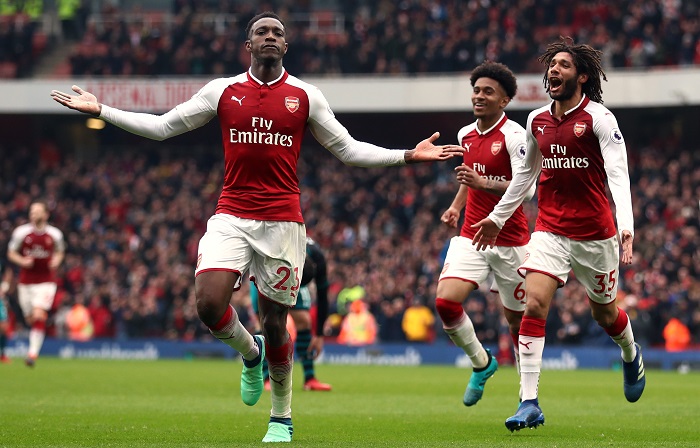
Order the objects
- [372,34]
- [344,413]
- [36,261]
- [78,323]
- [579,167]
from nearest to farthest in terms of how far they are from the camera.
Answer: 1. [579,167]
2. [344,413]
3. [36,261]
4. [78,323]
5. [372,34]

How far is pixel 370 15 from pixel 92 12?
955 centimetres

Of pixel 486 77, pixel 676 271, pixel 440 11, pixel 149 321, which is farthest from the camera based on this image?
pixel 440 11

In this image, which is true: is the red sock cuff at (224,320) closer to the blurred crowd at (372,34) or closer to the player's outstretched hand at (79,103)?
the player's outstretched hand at (79,103)

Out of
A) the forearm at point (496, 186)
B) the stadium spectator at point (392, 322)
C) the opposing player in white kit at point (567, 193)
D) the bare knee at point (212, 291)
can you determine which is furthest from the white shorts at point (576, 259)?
the stadium spectator at point (392, 322)

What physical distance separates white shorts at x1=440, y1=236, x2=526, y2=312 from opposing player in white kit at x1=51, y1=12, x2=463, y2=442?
267 centimetres

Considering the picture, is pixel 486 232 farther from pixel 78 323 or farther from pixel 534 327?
pixel 78 323

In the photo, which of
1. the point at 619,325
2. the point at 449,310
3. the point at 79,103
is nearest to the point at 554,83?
the point at 619,325

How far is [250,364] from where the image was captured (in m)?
9.04

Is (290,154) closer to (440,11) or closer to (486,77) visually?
(486,77)

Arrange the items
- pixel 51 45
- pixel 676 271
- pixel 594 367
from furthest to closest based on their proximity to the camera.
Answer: pixel 51 45 → pixel 676 271 → pixel 594 367

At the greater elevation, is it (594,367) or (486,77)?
(486,77)

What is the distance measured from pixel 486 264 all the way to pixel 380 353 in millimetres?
15911

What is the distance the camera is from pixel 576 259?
967 centimetres

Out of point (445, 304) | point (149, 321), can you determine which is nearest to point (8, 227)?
point (149, 321)
